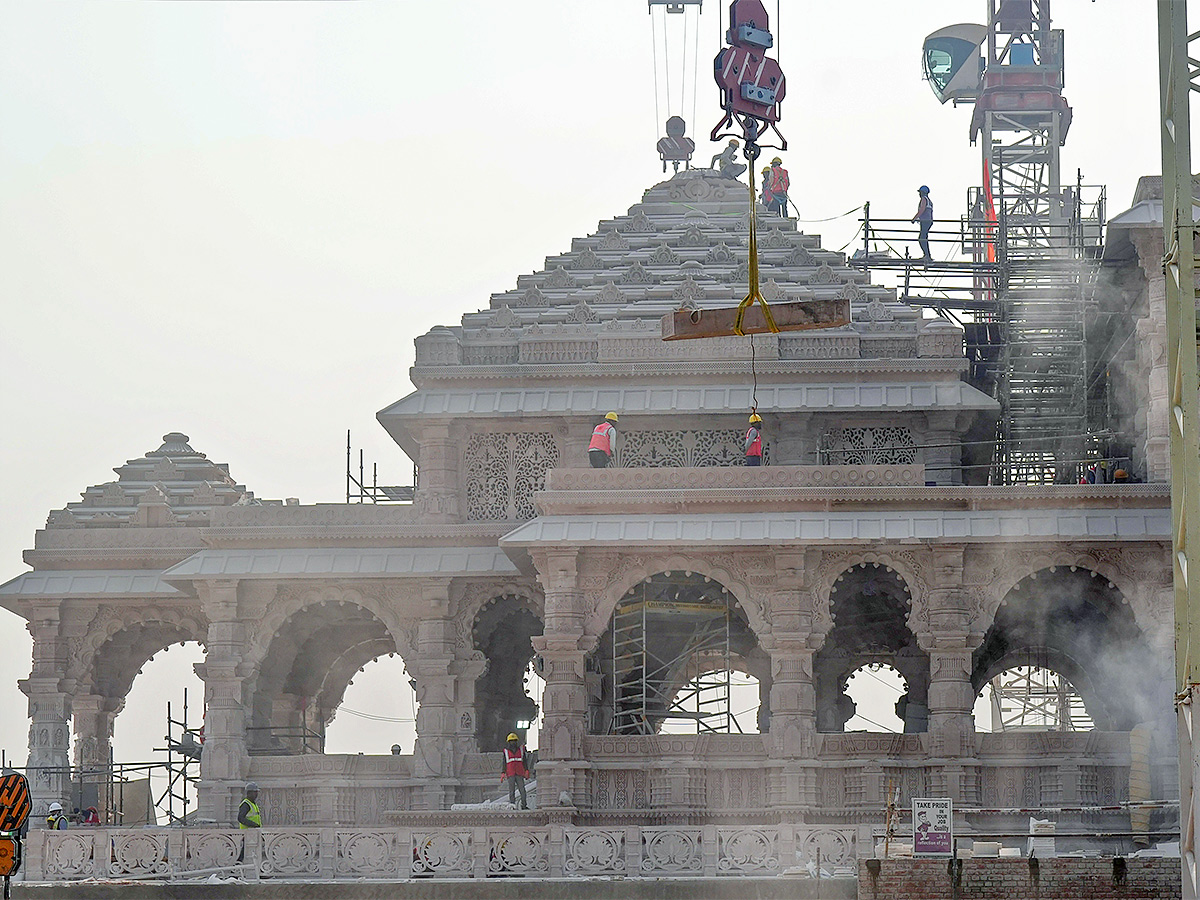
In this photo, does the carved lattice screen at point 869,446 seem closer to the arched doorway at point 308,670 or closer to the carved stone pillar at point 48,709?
the arched doorway at point 308,670

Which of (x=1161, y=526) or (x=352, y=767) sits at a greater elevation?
(x=1161, y=526)

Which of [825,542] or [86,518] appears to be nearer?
[825,542]

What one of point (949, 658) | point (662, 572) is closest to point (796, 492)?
point (662, 572)

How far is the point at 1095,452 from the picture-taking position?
129ft

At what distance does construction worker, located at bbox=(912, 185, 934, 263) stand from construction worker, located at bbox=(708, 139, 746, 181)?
3.91 meters

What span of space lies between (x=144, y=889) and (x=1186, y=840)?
1443 centimetres

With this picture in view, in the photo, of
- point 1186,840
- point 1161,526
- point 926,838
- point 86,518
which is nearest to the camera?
point 1186,840

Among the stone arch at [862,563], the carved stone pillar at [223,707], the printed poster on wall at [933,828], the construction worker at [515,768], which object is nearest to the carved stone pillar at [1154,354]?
the stone arch at [862,563]

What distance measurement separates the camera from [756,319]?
2481 cm

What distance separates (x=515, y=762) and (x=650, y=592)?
15.8 ft

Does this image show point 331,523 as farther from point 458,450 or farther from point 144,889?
point 144,889

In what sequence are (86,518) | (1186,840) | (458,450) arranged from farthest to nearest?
(86,518), (458,450), (1186,840)

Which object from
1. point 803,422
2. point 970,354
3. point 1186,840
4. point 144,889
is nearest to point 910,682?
point 803,422

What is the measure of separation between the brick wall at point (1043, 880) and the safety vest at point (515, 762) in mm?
8218
